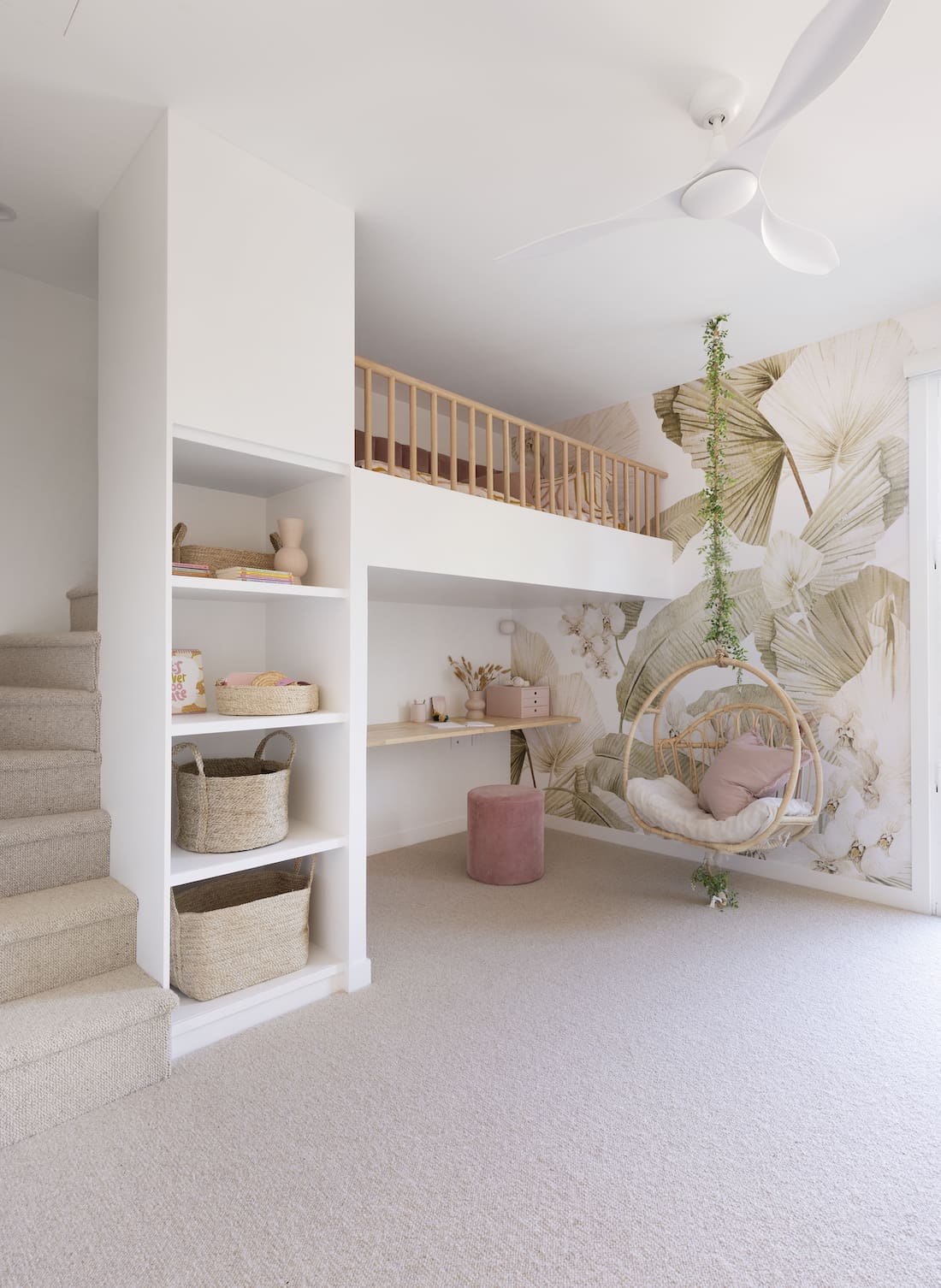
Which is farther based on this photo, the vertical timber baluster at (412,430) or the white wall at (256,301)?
the vertical timber baluster at (412,430)

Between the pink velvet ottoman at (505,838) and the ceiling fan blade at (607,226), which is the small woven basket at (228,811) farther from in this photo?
the ceiling fan blade at (607,226)

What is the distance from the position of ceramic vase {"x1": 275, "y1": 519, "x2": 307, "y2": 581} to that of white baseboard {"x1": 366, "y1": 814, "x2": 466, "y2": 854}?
2.09 metres

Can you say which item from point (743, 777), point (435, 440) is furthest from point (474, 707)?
point (435, 440)

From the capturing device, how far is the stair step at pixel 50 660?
2520 millimetres

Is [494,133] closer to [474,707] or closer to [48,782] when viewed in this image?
[48,782]

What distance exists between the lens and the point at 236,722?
2.21 meters

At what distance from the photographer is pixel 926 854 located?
Result: 3264 millimetres

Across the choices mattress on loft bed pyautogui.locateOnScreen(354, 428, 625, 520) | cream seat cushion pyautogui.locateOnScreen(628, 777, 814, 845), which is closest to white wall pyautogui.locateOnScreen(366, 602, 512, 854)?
mattress on loft bed pyautogui.locateOnScreen(354, 428, 625, 520)

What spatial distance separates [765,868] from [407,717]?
85.0 inches

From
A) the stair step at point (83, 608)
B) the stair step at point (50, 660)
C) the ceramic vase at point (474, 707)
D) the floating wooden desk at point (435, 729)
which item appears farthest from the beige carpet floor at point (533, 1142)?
the ceramic vase at point (474, 707)

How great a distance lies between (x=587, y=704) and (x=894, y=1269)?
11.1 ft

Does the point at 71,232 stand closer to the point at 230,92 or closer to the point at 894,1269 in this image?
the point at 230,92

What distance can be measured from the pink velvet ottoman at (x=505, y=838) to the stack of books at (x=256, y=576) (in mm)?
1715

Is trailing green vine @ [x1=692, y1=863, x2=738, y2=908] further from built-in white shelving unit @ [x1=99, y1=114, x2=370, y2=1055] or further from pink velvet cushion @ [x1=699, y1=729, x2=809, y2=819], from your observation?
built-in white shelving unit @ [x1=99, y1=114, x2=370, y2=1055]
